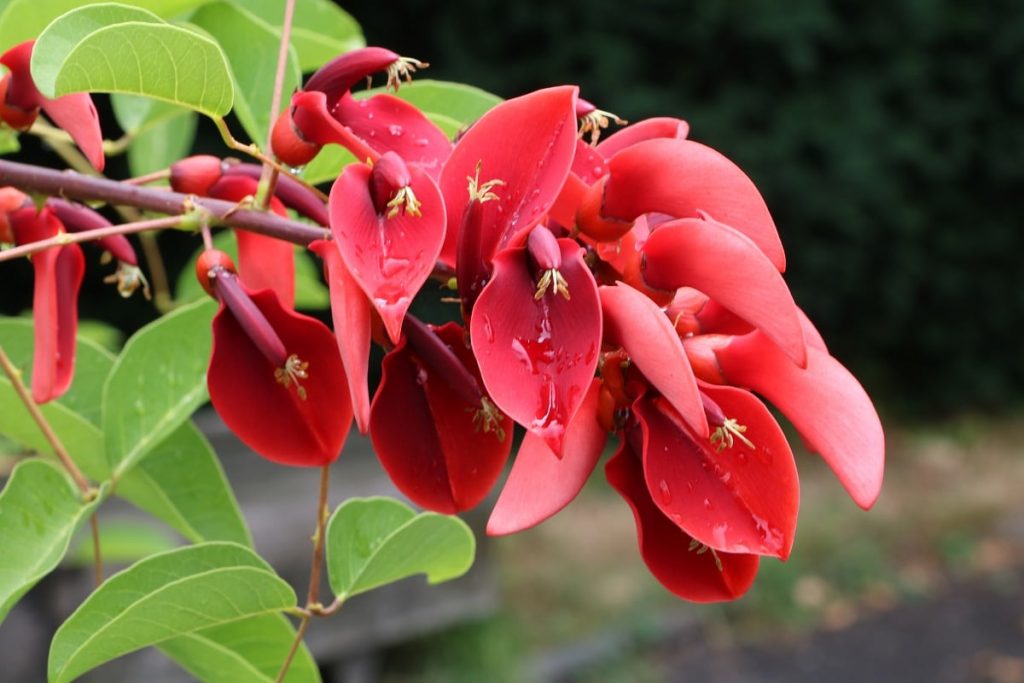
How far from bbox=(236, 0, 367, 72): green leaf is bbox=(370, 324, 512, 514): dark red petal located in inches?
12.1

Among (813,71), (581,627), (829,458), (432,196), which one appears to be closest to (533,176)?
(432,196)

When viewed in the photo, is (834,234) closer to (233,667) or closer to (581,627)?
(581,627)

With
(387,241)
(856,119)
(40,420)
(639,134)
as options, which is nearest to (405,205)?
(387,241)

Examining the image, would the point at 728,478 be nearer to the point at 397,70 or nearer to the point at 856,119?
the point at 397,70

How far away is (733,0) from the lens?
149 inches

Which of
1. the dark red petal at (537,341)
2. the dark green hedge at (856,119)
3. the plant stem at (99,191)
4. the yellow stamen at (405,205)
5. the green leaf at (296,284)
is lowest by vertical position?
the dark green hedge at (856,119)

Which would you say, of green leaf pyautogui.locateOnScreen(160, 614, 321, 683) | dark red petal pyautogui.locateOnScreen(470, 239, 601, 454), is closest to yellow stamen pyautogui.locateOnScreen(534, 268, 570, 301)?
dark red petal pyautogui.locateOnScreen(470, 239, 601, 454)

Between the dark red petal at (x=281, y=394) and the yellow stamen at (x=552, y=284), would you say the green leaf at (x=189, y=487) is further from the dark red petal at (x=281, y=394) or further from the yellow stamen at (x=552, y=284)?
the yellow stamen at (x=552, y=284)

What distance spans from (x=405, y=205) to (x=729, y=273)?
0.36 ft

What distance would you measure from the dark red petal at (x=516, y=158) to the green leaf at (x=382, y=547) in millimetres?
166

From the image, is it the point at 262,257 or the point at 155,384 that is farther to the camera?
the point at 155,384

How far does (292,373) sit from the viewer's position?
1.43 feet

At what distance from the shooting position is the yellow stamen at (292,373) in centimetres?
43

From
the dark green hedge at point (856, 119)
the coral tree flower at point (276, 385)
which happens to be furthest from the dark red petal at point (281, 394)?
the dark green hedge at point (856, 119)
